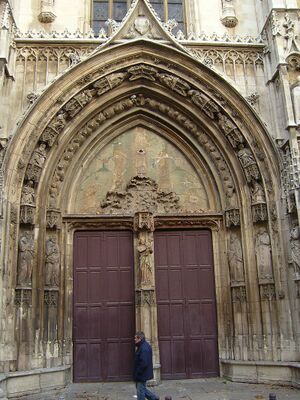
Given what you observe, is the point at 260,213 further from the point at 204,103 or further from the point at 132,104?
the point at 132,104

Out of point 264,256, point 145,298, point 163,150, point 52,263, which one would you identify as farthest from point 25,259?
→ point 264,256

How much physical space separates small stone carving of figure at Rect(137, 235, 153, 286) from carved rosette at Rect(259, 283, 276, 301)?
8.19 feet

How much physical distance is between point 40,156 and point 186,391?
593 cm

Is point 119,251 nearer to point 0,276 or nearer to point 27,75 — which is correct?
point 0,276

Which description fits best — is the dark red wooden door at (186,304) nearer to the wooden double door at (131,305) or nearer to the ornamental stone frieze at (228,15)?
the wooden double door at (131,305)

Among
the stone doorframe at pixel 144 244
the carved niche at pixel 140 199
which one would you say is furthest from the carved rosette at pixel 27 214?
the carved niche at pixel 140 199

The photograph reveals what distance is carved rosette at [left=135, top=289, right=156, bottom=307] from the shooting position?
32.9ft

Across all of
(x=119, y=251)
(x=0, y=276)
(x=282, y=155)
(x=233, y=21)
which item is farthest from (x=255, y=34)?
(x=0, y=276)

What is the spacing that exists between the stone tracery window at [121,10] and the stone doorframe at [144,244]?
206 inches

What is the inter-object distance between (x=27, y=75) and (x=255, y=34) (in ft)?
19.5

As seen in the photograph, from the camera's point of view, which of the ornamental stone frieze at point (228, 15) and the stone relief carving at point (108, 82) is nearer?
the stone relief carving at point (108, 82)

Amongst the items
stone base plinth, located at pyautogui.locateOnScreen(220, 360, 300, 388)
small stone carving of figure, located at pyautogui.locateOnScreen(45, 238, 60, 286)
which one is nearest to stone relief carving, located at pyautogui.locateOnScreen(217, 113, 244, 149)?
small stone carving of figure, located at pyautogui.locateOnScreen(45, 238, 60, 286)

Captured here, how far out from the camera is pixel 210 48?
36.3 ft

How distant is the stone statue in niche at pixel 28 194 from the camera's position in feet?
31.9
